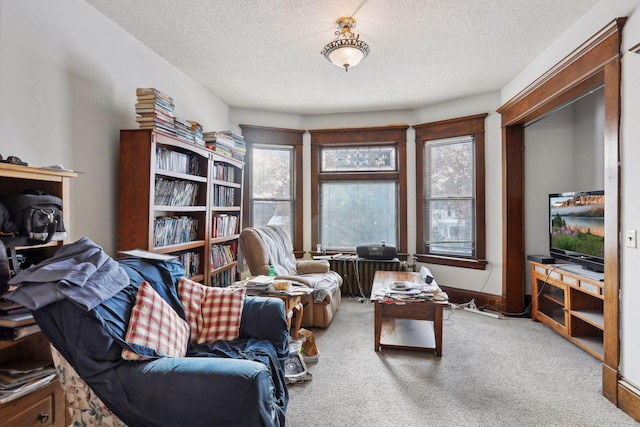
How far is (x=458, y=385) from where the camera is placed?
7.08 ft

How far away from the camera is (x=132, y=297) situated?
5.00ft

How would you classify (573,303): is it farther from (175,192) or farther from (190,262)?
(175,192)

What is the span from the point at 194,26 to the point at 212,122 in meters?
1.53

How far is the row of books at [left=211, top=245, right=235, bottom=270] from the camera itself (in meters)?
3.40

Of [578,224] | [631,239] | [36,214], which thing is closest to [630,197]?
[631,239]

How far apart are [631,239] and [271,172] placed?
373cm

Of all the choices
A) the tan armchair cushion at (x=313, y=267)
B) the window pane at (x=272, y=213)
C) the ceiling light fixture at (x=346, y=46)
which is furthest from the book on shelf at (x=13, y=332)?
the window pane at (x=272, y=213)

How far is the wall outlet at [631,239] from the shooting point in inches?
72.8

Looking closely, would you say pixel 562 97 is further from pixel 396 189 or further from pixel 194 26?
pixel 194 26

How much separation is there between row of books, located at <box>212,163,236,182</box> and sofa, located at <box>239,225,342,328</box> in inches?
26.6

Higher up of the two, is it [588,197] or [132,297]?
[588,197]

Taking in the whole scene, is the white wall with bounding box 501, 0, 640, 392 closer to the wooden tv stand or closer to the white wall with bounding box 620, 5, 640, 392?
the white wall with bounding box 620, 5, 640, 392

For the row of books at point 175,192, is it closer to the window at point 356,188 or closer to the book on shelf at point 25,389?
the book on shelf at point 25,389

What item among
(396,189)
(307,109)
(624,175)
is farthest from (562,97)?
(307,109)
